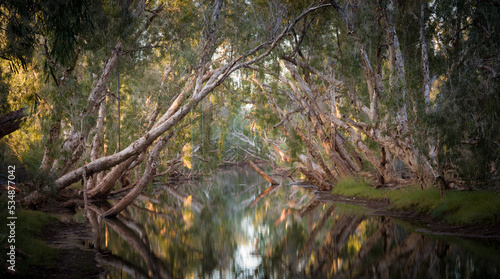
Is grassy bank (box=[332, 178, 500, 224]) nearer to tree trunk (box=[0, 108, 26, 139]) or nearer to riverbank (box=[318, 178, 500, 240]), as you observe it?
riverbank (box=[318, 178, 500, 240])

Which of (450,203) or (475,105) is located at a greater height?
(475,105)

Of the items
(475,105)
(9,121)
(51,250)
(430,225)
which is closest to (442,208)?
(430,225)

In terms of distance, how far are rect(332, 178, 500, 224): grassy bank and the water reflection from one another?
1011 millimetres

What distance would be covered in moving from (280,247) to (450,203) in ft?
14.9

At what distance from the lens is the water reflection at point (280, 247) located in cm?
703

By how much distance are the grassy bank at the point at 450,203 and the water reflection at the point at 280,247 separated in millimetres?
1011

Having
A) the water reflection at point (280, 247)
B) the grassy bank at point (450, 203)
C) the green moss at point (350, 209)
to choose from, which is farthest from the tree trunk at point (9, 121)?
the green moss at point (350, 209)

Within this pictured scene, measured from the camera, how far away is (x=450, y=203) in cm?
1102

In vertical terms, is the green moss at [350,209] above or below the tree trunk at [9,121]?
below

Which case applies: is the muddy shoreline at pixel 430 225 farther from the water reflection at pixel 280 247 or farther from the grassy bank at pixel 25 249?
the grassy bank at pixel 25 249

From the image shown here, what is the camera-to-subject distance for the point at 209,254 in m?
8.77

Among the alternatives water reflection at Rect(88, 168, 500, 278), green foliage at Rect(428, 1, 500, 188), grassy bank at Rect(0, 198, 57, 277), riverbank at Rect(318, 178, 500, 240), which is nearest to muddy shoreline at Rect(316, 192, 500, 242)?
riverbank at Rect(318, 178, 500, 240)

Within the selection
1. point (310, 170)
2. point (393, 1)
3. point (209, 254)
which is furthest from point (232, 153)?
point (209, 254)

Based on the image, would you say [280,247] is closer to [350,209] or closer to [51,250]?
[51,250]
